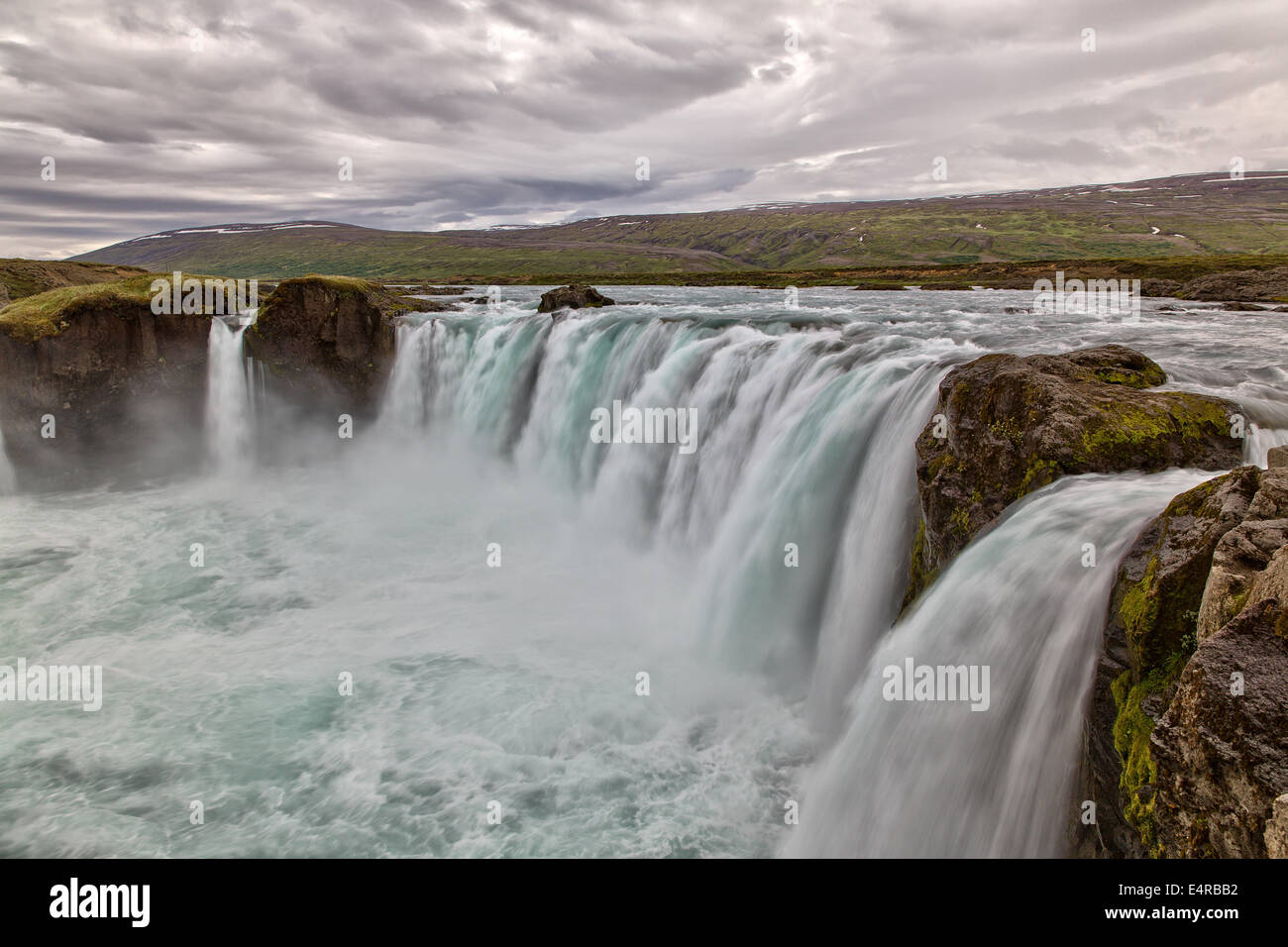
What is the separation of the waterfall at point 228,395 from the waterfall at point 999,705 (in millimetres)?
27287

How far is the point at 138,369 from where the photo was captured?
1009 inches

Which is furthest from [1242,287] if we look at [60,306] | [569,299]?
[60,306]

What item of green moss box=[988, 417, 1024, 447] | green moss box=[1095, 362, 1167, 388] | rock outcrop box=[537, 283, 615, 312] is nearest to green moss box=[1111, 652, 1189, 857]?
green moss box=[988, 417, 1024, 447]

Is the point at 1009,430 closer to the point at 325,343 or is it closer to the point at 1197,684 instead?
the point at 1197,684

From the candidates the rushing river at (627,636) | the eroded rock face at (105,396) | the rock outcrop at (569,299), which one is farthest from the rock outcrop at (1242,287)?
the eroded rock face at (105,396)

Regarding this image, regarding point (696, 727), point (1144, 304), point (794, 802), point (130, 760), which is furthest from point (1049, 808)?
point (1144, 304)

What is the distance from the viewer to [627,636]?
13.9 meters

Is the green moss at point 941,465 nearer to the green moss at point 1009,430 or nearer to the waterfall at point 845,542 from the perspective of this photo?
the green moss at point 1009,430

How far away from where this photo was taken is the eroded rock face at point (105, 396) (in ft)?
78.0

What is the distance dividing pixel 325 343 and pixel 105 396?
796cm

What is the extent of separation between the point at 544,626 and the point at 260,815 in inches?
253

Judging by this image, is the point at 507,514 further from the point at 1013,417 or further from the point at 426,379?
A: the point at 1013,417

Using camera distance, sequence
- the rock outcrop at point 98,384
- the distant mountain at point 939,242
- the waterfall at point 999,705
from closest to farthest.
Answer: the waterfall at point 999,705 → the rock outcrop at point 98,384 → the distant mountain at point 939,242

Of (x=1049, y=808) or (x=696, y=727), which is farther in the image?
(x=696, y=727)
